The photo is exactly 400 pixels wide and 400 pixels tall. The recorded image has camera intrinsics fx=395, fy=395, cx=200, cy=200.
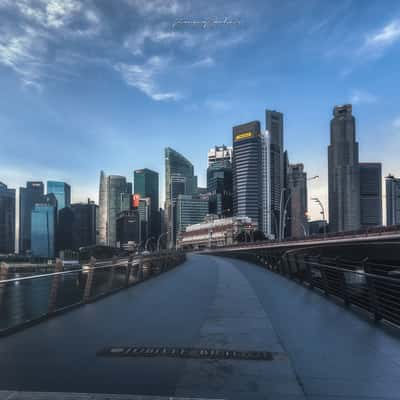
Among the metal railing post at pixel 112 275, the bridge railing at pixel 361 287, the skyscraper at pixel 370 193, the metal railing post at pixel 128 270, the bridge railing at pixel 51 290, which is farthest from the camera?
the skyscraper at pixel 370 193

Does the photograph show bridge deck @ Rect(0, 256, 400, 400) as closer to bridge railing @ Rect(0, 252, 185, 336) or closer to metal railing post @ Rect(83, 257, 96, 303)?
bridge railing @ Rect(0, 252, 185, 336)

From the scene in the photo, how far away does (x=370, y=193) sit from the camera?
158250 mm

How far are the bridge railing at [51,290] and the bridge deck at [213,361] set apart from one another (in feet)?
1.12

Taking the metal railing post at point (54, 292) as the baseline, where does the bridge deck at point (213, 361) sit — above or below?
below

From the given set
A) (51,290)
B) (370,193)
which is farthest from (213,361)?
(370,193)

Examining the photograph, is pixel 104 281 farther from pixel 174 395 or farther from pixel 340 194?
pixel 340 194

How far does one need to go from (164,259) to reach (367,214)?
148065mm

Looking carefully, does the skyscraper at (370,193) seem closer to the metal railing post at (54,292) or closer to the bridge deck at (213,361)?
the bridge deck at (213,361)

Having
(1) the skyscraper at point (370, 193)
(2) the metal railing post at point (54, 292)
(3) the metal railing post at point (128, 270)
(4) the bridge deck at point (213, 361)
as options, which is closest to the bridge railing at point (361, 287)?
(4) the bridge deck at point (213, 361)

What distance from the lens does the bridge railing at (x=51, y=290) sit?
295 inches

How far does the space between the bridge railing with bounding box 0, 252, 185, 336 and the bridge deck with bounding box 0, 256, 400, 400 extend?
1.12 ft

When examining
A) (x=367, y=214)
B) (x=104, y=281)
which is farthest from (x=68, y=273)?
(x=367, y=214)

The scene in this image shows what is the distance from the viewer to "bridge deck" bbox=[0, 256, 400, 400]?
4641mm

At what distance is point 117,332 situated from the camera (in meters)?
7.41
